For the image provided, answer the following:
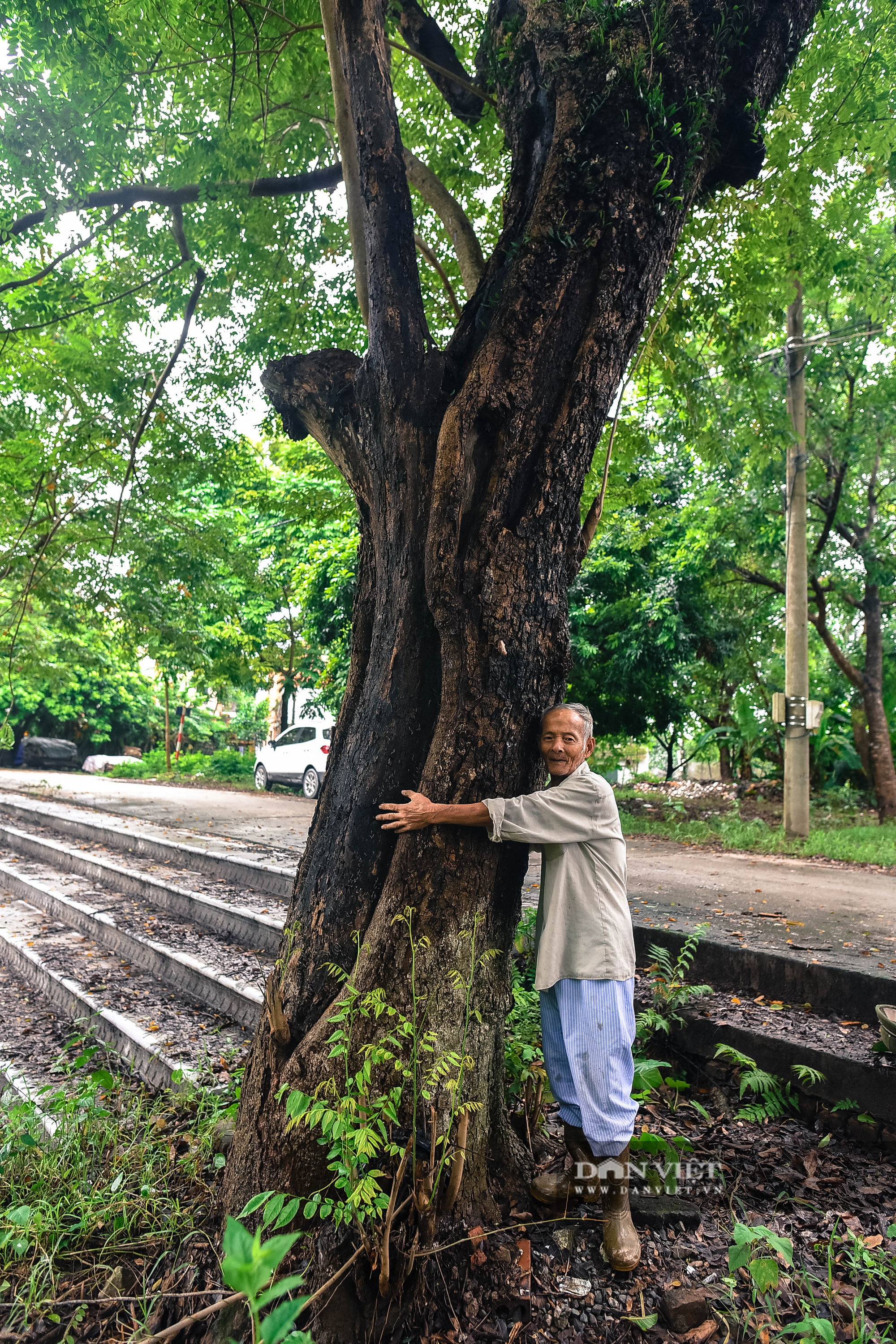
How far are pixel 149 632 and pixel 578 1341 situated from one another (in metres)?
8.95

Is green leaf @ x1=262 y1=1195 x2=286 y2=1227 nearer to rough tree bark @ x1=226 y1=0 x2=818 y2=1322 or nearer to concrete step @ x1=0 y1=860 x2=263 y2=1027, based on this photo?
rough tree bark @ x1=226 y1=0 x2=818 y2=1322

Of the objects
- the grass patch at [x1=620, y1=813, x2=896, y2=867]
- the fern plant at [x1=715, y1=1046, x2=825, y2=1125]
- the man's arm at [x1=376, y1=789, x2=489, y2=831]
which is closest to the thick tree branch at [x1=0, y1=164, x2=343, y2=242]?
the man's arm at [x1=376, y1=789, x2=489, y2=831]

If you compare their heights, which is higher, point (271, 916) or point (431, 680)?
point (431, 680)

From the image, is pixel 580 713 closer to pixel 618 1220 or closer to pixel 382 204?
pixel 618 1220

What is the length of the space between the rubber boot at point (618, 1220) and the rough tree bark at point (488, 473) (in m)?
0.34

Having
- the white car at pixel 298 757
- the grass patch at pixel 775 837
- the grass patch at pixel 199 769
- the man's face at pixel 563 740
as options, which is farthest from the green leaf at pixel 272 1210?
the grass patch at pixel 199 769

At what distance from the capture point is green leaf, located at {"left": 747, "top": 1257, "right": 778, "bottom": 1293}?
1.90 metres

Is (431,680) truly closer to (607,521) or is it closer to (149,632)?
(607,521)

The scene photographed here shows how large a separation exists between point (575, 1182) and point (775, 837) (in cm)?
744

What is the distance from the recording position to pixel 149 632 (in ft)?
31.0

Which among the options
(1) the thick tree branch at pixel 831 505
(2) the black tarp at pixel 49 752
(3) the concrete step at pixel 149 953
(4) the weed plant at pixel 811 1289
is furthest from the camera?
(2) the black tarp at pixel 49 752

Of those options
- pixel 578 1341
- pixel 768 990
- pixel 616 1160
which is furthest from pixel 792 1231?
pixel 768 990

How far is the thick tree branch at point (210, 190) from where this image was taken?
418 centimetres

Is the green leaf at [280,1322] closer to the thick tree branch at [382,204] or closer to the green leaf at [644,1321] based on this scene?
the green leaf at [644,1321]
